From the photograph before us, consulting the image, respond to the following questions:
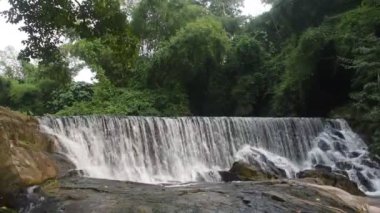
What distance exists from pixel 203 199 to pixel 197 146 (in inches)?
314

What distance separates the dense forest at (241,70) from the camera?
16.2m

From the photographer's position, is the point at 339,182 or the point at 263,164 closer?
the point at 339,182

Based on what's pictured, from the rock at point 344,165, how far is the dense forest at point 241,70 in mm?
890

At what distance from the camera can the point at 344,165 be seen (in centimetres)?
1386

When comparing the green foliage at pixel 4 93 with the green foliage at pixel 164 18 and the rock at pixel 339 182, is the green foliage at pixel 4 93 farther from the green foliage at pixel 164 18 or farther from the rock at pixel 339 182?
the rock at pixel 339 182

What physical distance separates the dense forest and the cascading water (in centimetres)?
115

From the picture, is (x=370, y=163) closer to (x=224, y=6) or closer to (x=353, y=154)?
(x=353, y=154)

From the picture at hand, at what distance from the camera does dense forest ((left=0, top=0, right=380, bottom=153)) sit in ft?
53.0

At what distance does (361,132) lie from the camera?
51.4ft

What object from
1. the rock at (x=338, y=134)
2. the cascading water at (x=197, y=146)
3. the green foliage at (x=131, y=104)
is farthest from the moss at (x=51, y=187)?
the green foliage at (x=131, y=104)

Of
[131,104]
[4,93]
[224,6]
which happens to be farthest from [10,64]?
[131,104]

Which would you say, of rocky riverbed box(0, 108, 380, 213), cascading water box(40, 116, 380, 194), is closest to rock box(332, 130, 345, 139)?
cascading water box(40, 116, 380, 194)

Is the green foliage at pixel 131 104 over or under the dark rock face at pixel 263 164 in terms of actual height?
over

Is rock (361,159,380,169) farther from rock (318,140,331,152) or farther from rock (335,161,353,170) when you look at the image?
rock (318,140,331,152)
